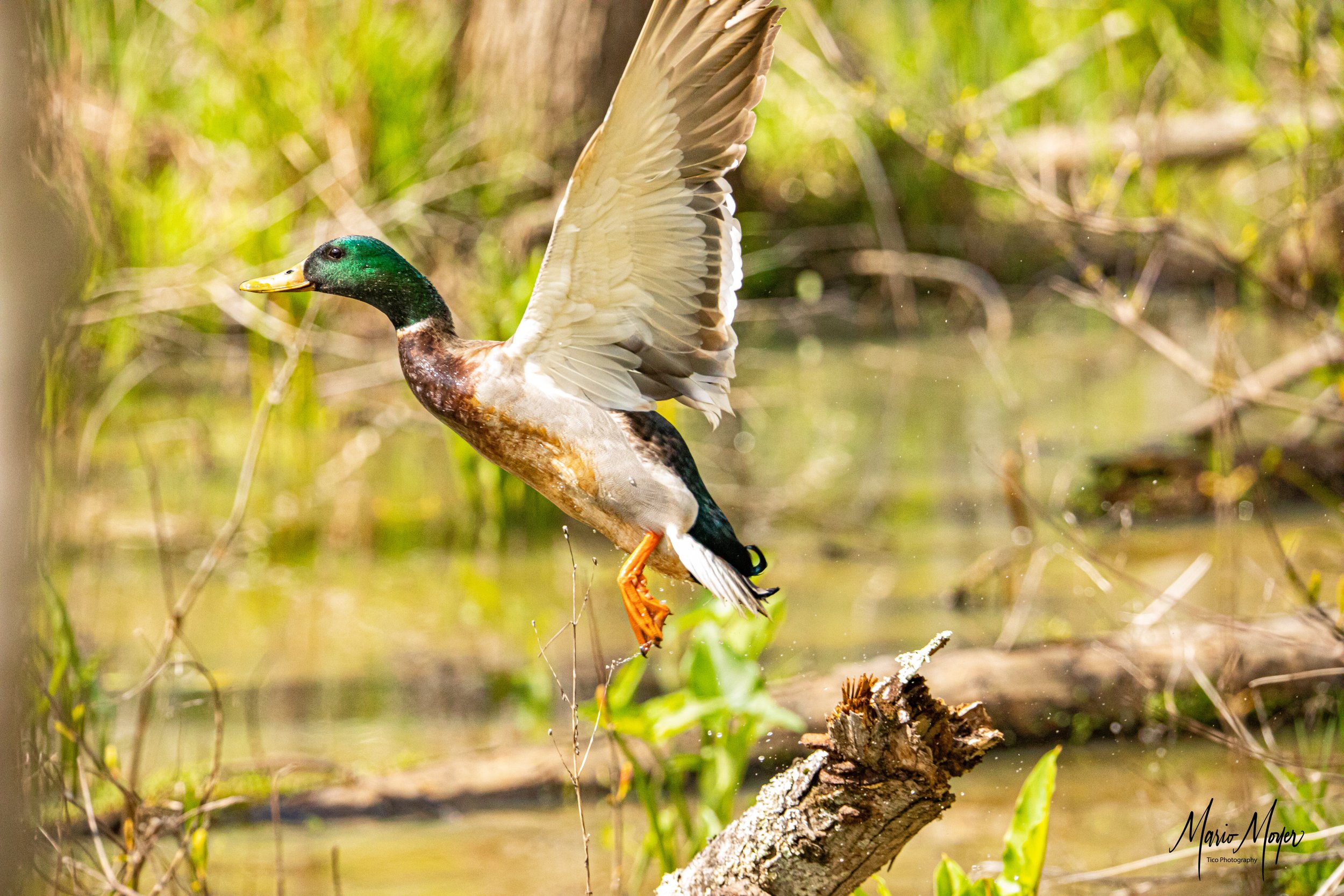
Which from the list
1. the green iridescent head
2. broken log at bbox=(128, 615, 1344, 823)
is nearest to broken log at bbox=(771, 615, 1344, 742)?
broken log at bbox=(128, 615, 1344, 823)

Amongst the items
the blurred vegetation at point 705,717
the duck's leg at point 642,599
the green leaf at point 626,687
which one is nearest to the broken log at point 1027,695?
the blurred vegetation at point 705,717

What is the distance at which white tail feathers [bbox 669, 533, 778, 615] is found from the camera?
60.5 inches

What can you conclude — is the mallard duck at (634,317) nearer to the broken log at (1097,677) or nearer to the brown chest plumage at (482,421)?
the brown chest plumage at (482,421)

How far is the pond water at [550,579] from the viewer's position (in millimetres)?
3746

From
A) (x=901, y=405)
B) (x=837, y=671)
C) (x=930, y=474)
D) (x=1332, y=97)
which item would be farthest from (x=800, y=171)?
(x=837, y=671)

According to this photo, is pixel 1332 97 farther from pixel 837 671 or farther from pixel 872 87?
pixel 837 671

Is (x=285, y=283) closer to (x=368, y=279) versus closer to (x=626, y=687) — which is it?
(x=368, y=279)

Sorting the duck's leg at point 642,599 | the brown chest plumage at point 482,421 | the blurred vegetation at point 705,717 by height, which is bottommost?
the blurred vegetation at point 705,717

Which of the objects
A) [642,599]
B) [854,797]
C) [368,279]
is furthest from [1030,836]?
[368,279]

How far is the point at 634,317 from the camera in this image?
1691 mm

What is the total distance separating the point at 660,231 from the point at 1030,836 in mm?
1613

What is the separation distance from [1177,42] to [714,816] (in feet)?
25.3

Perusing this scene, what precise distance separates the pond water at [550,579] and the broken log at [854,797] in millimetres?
582

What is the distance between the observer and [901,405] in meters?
8.28
